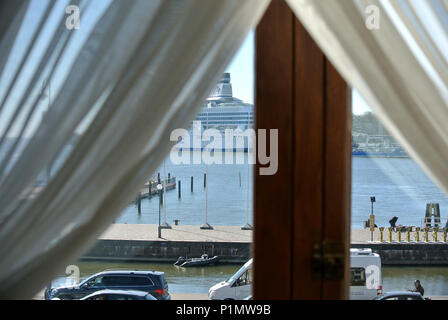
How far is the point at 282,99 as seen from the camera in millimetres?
1106

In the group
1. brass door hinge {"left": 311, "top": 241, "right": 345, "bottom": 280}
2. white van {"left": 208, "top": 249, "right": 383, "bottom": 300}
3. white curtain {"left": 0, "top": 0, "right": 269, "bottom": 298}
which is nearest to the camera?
white curtain {"left": 0, "top": 0, "right": 269, "bottom": 298}

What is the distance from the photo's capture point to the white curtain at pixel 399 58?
99 centimetres

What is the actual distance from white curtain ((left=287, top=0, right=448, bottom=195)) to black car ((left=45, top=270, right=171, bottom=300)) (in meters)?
0.78

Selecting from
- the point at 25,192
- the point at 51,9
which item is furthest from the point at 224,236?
the point at 51,9

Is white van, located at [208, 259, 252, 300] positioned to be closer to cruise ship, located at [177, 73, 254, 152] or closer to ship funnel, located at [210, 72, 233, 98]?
cruise ship, located at [177, 73, 254, 152]

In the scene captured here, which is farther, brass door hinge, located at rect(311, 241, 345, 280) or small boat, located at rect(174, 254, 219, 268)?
small boat, located at rect(174, 254, 219, 268)

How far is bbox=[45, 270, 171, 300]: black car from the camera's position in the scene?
3.94 feet

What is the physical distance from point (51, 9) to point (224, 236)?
77 centimetres

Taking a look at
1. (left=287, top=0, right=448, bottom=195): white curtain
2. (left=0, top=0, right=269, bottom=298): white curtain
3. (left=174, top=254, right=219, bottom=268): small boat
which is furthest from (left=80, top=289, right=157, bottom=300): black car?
(left=287, top=0, right=448, bottom=195): white curtain

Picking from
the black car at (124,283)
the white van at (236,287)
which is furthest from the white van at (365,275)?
the black car at (124,283)

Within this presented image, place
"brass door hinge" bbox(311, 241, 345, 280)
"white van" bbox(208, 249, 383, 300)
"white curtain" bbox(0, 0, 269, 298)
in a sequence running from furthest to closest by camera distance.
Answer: "white van" bbox(208, 249, 383, 300), "brass door hinge" bbox(311, 241, 345, 280), "white curtain" bbox(0, 0, 269, 298)

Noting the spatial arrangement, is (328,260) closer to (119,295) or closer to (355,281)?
(355,281)

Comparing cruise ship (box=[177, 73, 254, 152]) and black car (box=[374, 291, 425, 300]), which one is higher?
cruise ship (box=[177, 73, 254, 152])
